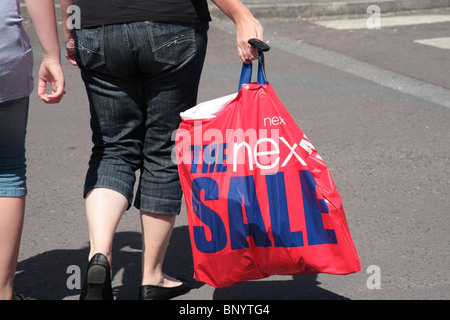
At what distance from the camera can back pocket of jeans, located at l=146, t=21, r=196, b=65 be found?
106 inches

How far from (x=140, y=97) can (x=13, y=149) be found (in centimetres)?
51

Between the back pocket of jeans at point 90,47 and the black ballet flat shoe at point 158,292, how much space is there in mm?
927

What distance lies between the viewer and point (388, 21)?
32.0 ft

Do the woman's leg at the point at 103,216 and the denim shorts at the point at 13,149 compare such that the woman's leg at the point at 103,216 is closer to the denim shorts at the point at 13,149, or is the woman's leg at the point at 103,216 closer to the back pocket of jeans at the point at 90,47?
the denim shorts at the point at 13,149

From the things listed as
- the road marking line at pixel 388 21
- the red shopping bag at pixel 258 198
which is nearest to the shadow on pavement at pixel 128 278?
the red shopping bag at pixel 258 198

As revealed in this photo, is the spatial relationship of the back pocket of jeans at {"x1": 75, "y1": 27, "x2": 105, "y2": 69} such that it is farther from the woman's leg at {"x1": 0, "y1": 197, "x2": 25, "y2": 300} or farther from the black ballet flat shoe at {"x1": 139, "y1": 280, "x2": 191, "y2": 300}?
the black ballet flat shoe at {"x1": 139, "y1": 280, "x2": 191, "y2": 300}

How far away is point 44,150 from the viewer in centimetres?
504

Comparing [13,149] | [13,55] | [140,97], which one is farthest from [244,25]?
[13,149]

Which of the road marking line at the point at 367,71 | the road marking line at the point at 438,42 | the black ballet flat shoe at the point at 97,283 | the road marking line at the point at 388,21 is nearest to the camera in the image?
the black ballet flat shoe at the point at 97,283

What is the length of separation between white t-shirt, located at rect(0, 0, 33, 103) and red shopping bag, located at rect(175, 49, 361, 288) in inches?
24.3

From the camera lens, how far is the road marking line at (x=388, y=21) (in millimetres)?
9387
